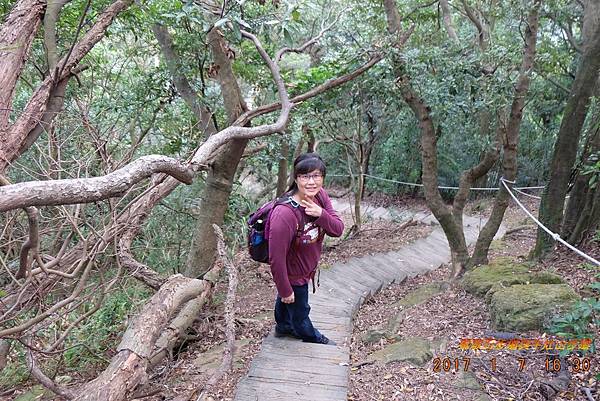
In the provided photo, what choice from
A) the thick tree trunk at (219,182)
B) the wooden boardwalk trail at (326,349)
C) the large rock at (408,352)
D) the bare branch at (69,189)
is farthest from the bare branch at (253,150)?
the bare branch at (69,189)

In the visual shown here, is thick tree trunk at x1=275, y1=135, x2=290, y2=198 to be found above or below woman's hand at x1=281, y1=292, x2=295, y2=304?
above

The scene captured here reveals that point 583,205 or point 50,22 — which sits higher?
point 50,22

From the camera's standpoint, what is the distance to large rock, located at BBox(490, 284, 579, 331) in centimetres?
337

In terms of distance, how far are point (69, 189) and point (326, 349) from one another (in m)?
2.72

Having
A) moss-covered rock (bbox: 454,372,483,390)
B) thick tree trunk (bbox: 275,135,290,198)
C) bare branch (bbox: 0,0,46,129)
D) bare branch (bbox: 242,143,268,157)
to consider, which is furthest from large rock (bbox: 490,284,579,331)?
thick tree trunk (bbox: 275,135,290,198)

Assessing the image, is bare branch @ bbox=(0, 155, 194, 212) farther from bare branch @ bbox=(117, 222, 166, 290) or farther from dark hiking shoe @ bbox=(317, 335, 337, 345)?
bare branch @ bbox=(117, 222, 166, 290)

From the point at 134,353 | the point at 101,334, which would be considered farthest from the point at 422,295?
the point at 101,334

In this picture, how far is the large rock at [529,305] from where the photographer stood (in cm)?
337

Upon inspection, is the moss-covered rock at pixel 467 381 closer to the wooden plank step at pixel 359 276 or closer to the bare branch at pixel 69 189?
the bare branch at pixel 69 189

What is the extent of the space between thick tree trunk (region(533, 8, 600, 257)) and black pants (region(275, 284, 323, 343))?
10.7 ft

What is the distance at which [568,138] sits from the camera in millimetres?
5141

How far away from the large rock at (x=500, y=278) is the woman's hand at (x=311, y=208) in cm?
208

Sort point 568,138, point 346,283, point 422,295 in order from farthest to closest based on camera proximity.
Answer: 1. point 346,283
2. point 422,295
3. point 568,138

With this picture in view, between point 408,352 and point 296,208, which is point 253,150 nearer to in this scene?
point 296,208
